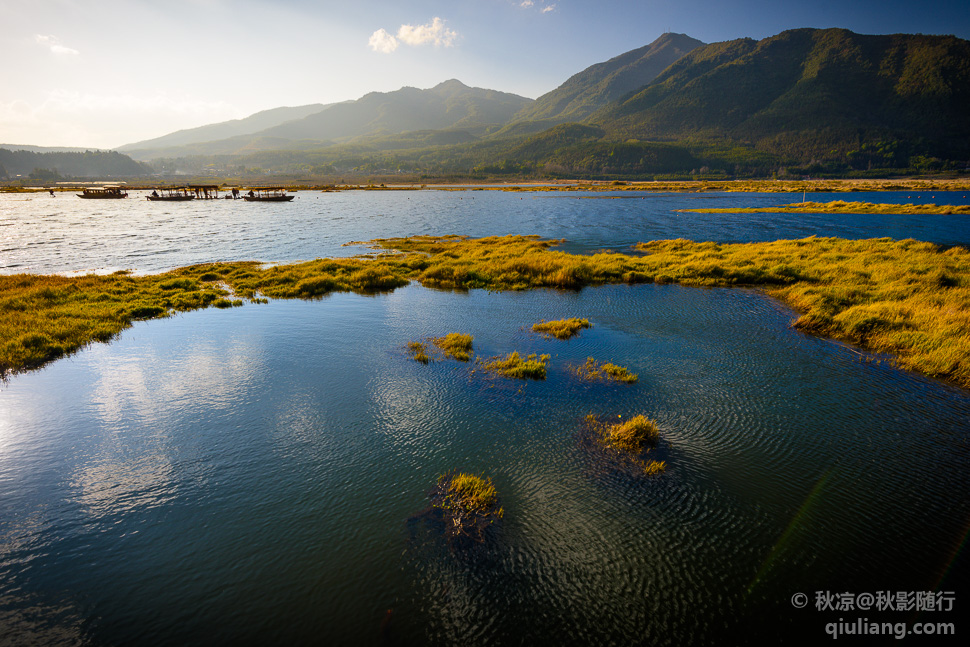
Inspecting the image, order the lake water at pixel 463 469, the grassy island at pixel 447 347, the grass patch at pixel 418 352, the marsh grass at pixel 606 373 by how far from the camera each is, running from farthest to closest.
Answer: the grassy island at pixel 447 347
the grass patch at pixel 418 352
the marsh grass at pixel 606 373
the lake water at pixel 463 469

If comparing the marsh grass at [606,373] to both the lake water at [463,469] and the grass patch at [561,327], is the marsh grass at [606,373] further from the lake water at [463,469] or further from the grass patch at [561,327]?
the grass patch at [561,327]

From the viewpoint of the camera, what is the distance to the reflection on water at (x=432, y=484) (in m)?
9.32

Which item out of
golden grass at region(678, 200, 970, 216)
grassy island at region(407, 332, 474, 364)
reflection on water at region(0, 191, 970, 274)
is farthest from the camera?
golden grass at region(678, 200, 970, 216)

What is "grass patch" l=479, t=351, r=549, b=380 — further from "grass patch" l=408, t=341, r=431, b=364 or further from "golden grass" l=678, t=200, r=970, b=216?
"golden grass" l=678, t=200, r=970, b=216

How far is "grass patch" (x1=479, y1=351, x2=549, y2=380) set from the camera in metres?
20.4

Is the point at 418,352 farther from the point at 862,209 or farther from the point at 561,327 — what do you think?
the point at 862,209

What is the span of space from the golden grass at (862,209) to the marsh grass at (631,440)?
334ft

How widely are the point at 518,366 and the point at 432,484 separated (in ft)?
29.9

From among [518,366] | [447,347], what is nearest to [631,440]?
[518,366]

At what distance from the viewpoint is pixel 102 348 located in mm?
24531

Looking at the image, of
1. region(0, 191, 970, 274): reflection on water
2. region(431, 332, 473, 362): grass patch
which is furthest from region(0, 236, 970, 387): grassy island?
region(431, 332, 473, 362): grass patch

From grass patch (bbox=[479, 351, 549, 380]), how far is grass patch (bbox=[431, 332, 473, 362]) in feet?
4.34

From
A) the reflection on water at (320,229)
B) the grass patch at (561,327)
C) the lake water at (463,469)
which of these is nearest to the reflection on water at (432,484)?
the lake water at (463,469)

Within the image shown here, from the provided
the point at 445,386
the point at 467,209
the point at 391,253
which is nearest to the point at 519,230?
the point at 391,253
